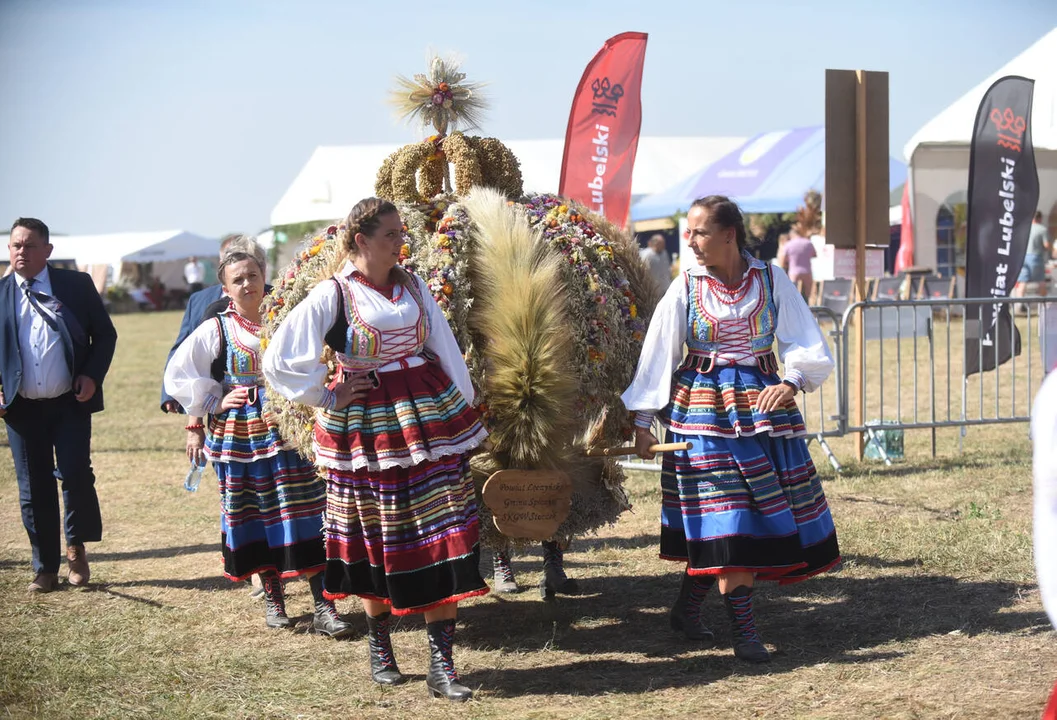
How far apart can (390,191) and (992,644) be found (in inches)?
128

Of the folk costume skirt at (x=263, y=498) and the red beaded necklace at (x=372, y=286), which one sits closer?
the red beaded necklace at (x=372, y=286)

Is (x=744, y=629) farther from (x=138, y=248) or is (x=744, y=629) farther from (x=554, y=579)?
(x=138, y=248)

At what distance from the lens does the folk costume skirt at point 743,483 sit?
4.52 metres

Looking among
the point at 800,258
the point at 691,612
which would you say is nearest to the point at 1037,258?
the point at 800,258

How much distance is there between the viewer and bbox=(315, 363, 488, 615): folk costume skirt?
13.9 feet

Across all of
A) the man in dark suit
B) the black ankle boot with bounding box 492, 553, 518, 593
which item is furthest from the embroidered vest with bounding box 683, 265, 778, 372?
the man in dark suit

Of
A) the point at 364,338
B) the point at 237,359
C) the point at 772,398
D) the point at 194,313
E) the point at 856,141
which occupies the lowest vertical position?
the point at 772,398

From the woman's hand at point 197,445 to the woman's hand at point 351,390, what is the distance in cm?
157

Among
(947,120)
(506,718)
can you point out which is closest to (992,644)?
(506,718)

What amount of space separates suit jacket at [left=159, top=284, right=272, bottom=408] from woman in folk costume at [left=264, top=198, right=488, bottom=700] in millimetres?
1432

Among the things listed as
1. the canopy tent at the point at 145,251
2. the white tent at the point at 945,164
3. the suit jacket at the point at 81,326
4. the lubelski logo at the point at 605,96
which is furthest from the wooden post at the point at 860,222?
the canopy tent at the point at 145,251

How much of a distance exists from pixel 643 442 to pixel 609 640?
39.7 inches

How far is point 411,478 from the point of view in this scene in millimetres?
4273

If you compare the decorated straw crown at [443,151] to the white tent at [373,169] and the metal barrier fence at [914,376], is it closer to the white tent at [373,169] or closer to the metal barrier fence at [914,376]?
the metal barrier fence at [914,376]
